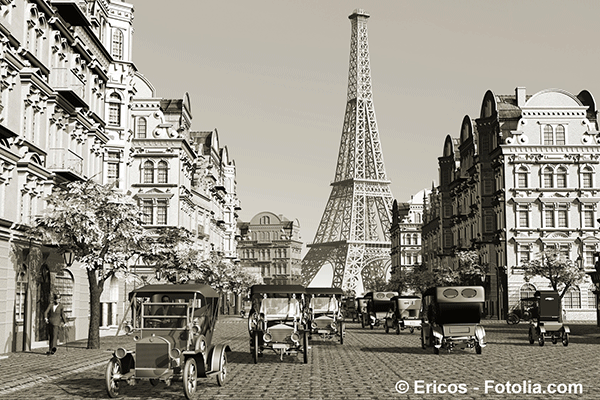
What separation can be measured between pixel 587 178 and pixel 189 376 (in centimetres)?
6755

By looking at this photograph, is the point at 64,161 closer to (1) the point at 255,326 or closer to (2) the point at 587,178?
(1) the point at 255,326

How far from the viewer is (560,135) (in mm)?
79125

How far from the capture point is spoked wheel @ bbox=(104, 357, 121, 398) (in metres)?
17.6

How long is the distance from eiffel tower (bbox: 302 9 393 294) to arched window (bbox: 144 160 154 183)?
243ft

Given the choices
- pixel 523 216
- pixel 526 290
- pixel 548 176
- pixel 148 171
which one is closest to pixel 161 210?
pixel 148 171

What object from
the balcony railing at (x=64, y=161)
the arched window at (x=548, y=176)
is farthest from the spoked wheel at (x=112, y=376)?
the arched window at (x=548, y=176)

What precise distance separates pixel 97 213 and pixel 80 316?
32.3 ft

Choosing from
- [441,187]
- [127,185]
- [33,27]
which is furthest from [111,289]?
[441,187]

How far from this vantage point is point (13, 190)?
31812mm

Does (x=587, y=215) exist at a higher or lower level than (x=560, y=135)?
lower

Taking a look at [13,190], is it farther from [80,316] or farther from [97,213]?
[80,316]

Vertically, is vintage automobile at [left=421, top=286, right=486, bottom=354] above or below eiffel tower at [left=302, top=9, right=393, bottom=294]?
below

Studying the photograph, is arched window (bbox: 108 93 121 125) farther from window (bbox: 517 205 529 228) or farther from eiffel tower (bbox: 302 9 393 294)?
eiffel tower (bbox: 302 9 393 294)

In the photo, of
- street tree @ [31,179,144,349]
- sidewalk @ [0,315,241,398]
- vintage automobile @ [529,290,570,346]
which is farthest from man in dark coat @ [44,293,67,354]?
vintage automobile @ [529,290,570,346]
